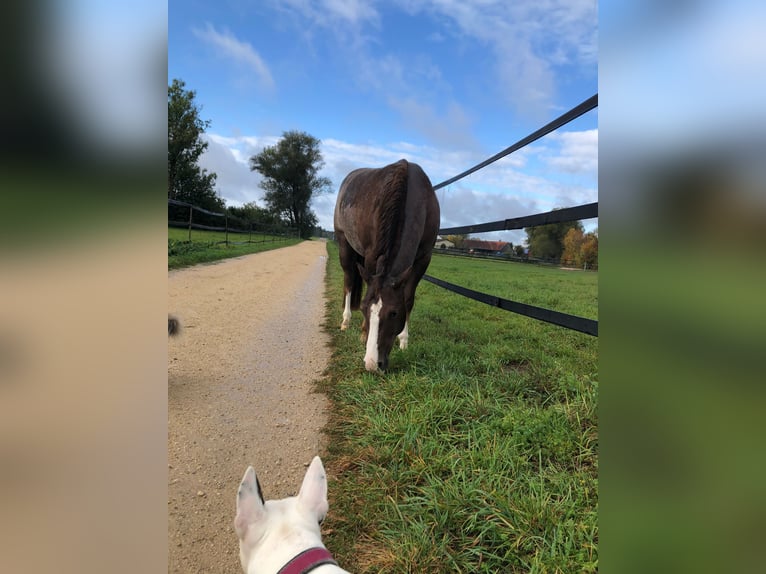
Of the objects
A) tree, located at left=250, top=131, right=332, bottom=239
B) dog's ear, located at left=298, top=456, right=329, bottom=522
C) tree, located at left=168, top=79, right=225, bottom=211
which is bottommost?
dog's ear, located at left=298, top=456, right=329, bottom=522

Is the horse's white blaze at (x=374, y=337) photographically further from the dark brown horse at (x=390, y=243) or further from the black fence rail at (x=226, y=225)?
the black fence rail at (x=226, y=225)

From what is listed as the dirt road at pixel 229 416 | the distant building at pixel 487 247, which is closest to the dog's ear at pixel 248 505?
the dirt road at pixel 229 416

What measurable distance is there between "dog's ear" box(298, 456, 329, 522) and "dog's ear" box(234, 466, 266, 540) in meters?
0.14

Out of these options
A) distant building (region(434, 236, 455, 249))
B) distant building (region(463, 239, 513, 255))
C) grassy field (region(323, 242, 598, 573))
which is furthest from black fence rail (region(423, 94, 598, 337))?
distant building (region(434, 236, 455, 249))

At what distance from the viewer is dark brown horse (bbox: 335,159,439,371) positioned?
2.95m

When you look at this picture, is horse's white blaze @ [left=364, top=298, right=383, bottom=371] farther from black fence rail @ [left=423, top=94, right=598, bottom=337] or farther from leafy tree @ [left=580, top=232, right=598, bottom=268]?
leafy tree @ [left=580, top=232, right=598, bottom=268]

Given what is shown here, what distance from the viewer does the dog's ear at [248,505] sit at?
1121 mm

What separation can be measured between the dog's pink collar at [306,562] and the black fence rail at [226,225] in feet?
16.9

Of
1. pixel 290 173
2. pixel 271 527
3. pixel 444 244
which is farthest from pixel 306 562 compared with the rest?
pixel 290 173

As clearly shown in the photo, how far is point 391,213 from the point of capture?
10.2 ft

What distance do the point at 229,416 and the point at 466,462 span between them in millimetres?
1607

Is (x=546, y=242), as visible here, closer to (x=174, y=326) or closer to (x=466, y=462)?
(x=466, y=462)
